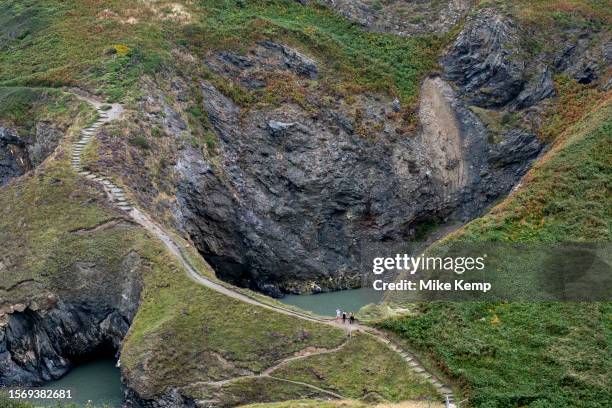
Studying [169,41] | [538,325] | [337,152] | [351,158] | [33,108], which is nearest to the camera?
[538,325]

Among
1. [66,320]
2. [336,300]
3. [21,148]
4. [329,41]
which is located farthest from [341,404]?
[329,41]

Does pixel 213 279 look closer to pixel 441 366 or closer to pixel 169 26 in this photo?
pixel 441 366

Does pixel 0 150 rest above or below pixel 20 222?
above

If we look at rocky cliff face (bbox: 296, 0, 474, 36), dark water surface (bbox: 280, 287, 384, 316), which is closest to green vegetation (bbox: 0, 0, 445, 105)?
rocky cliff face (bbox: 296, 0, 474, 36)

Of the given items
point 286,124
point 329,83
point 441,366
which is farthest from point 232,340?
point 329,83

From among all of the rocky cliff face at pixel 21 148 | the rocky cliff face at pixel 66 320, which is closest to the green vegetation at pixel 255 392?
the rocky cliff face at pixel 66 320

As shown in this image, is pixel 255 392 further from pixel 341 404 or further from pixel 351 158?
pixel 351 158
